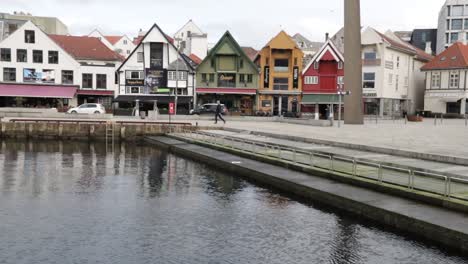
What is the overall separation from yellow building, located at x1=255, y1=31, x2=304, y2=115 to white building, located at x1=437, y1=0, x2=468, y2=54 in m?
48.0

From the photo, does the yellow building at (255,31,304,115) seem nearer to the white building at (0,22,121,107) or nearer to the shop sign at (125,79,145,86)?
the shop sign at (125,79,145,86)

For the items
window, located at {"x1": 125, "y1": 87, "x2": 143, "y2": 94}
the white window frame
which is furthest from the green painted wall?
the white window frame

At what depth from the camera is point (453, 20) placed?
351ft

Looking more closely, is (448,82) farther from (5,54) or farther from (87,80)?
(5,54)

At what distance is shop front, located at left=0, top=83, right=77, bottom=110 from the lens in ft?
225

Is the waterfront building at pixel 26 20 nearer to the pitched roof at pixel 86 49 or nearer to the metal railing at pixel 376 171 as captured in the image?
the pitched roof at pixel 86 49

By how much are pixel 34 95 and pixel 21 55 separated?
685cm

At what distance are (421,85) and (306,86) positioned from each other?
2398cm

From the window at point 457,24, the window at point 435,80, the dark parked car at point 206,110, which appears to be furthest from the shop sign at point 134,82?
the window at point 457,24

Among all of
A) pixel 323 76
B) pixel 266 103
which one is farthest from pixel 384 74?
pixel 266 103

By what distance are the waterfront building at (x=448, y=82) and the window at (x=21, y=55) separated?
198 feet

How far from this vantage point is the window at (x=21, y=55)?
70.8 m

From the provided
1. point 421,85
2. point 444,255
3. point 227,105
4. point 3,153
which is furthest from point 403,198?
point 421,85

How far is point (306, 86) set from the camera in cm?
7669
